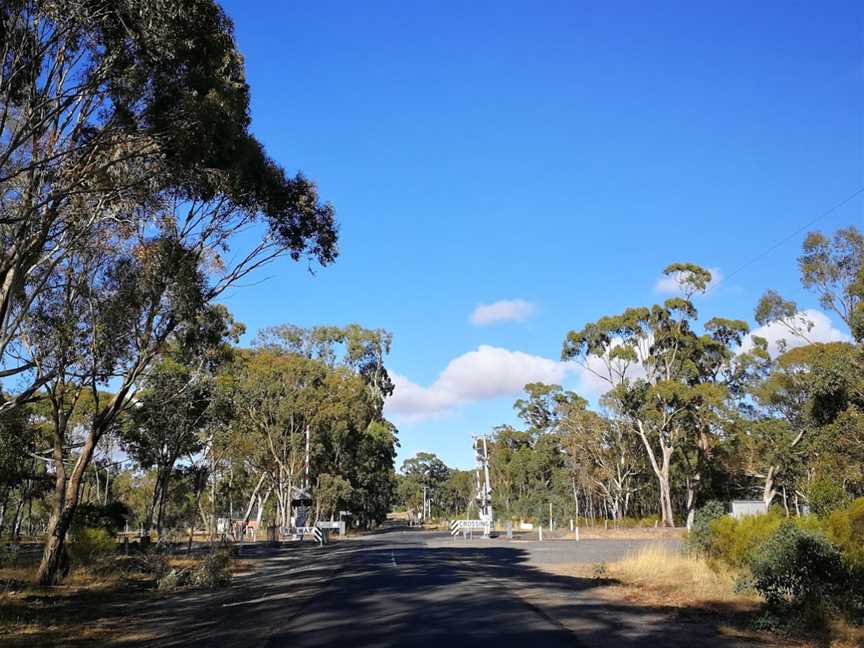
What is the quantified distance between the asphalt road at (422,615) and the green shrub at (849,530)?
2.69 metres

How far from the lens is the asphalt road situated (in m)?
9.15

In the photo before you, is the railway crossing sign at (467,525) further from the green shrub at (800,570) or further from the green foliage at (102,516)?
the green shrub at (800,570)

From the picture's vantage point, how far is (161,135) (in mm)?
13727

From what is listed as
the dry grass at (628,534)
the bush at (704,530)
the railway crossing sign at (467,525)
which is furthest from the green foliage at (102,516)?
the dry grass at (628,534)

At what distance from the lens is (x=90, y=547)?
71.1ft

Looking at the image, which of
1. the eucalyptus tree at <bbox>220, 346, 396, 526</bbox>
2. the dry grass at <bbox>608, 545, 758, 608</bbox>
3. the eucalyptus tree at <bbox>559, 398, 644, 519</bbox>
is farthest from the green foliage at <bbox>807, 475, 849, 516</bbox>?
the eucalyptus tree at <bbox>559, 398, 644, 519</bbox>

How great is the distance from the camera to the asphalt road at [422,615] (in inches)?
360

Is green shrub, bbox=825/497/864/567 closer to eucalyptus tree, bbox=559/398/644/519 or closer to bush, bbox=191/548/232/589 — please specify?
bush, bbox=191/548/232/589

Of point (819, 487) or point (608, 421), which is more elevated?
point (608, 421)

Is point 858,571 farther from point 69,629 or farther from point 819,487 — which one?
point 69,629

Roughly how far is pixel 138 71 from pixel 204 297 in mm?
7932

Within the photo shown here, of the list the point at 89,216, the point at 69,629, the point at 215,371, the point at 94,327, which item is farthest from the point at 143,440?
the point at 69,629

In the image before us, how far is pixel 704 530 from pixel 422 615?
9.72 metres

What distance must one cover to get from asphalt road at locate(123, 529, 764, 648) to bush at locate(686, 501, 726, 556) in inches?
120
